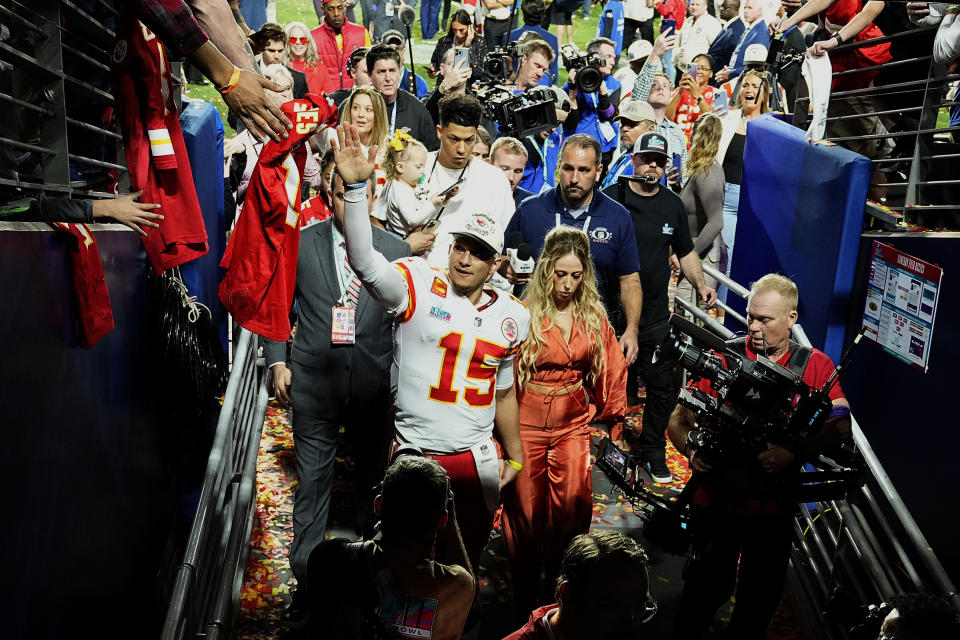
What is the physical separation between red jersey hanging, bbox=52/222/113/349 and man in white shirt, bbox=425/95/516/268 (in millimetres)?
2654

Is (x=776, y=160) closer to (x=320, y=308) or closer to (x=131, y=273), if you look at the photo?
(x=320, y=308)

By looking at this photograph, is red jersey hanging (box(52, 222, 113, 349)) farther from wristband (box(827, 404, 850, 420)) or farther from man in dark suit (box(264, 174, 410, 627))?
wristband (box(827, 404, 850, 420))

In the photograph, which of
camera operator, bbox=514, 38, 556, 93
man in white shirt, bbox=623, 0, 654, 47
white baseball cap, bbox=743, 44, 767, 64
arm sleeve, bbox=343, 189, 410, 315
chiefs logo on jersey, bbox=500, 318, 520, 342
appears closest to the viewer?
arm sleeve, bbox=343, 189, 410, 315

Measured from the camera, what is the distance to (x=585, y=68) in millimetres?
11086

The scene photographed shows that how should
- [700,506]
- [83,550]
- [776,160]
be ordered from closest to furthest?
[83,550]
[700,506]
[776,160]

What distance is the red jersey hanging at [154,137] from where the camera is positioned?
3.71m

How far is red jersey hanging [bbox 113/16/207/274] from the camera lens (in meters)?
3.71

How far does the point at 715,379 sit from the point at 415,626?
1941mm

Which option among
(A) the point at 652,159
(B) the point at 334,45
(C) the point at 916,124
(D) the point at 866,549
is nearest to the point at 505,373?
(D) the point at 866,549

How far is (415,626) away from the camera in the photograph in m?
3.07

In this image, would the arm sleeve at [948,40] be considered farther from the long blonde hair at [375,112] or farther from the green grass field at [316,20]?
the green grass field at [316,20]

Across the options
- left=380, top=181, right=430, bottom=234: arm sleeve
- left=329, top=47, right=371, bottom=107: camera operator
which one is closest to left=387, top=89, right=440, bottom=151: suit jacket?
left=329, top=47, right=371, bottom=107: camera operator

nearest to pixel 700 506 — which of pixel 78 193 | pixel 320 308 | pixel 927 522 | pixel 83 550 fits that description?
pixel 927 522

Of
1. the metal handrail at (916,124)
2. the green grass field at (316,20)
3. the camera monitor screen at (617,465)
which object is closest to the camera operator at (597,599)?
the camera monitor screen at (617,465)
